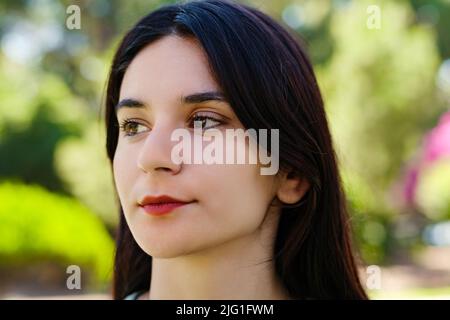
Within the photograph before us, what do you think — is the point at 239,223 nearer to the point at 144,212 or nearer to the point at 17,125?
the point at 144,212

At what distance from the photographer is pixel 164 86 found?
5.28 feet

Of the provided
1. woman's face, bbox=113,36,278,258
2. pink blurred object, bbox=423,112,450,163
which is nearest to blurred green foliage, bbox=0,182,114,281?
pink blurred object, bbox=423,112,450,163

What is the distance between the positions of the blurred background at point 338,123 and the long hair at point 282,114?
5.38 m

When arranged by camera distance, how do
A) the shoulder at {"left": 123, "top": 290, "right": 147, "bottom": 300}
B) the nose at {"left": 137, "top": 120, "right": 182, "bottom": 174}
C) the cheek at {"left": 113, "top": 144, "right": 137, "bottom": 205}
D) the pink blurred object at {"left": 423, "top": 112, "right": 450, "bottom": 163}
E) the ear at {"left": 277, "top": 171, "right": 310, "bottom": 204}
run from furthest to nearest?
the pink blurred object at {"left": 423, "top": 112, "right": 450, "bottom": 163} < the shoulder at {"left": 123, "top": 290, "right": 147, "bottom": 300} < the ear at {"left": 277, "top": 171, "right": 310, "bottom": 204} < the cheek at {"left": 113, "top": 144, "right": 137, "bottom": 205} < the nose at {"left": 137, "top": 120, "right": 182, "bottom": 174}

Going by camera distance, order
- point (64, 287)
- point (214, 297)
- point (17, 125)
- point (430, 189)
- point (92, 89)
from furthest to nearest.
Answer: point (92, 89)
point (17, 125)
point (430, 189)
point (64, 287)
point (214, 297)

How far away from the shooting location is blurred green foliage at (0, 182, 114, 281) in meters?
6.74

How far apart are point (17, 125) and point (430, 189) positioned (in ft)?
19.5

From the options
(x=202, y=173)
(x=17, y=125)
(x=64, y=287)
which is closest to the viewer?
(x=202, y=173)

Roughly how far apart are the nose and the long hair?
193 mm

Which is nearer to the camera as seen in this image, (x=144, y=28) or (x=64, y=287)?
(x=144, y=28)

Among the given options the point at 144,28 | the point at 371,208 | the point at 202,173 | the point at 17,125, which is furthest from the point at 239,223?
the point at 17,125

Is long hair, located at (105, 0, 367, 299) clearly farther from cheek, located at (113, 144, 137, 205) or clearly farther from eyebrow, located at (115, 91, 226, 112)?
cheek, located at (113, 144, 137, 205)

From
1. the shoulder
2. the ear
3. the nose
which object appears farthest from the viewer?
the shoulder

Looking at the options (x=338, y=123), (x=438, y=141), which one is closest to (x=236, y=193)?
(x=338, y=123)
